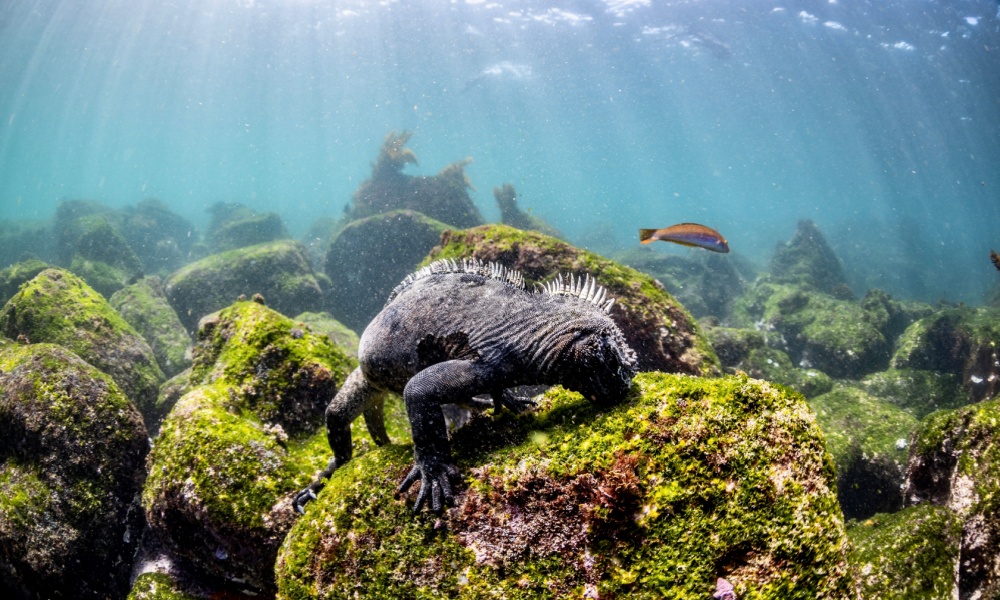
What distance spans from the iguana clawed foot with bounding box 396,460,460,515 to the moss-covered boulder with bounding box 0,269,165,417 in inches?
325

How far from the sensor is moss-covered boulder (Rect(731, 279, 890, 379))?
13641 millimetres

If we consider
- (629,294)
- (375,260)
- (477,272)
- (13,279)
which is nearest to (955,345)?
(629,294)

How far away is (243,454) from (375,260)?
15637mm

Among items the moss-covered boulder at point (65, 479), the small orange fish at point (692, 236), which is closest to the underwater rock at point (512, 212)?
the small orange fish at point (692, 236)

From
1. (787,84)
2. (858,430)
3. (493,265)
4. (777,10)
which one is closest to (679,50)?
(777,10)

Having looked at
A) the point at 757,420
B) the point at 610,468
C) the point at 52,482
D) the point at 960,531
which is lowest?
the point at 52,482

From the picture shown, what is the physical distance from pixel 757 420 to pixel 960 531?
215 cm

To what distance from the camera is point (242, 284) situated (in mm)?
16406

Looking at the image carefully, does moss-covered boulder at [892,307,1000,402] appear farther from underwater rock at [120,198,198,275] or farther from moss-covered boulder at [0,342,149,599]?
underwater rock at [120,198,198,275]

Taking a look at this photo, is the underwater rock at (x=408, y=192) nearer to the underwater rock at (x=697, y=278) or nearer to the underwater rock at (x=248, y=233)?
the underwater rock at (x=248, y=233)

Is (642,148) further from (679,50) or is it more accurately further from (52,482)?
(52,482)

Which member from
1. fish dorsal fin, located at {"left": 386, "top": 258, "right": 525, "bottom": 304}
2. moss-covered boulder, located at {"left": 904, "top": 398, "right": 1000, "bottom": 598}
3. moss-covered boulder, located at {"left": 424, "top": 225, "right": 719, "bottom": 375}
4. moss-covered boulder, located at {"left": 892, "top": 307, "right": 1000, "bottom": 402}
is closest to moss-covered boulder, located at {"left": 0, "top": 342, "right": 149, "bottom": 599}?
fish dorsal fin, located at {"left": 386, "top": 258, "right": 525, "bottom": 304}

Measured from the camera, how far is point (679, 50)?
1859 inches

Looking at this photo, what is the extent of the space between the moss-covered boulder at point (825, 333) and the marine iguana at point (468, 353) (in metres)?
14.3
